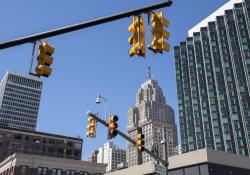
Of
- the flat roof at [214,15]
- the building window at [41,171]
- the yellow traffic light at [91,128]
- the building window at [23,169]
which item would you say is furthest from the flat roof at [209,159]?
the flat roof at [214,15]

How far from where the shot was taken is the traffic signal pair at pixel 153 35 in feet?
37.0

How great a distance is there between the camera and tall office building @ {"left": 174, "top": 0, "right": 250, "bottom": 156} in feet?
382

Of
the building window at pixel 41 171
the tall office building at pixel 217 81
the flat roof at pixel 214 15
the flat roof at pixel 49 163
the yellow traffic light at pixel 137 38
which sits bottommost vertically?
the yellow traffic light at pixel 137 38

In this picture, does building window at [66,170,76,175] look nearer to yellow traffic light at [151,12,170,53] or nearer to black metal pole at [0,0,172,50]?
black metal pole at [0,0,172,50]

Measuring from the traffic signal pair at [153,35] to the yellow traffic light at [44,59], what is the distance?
2655 millimetres

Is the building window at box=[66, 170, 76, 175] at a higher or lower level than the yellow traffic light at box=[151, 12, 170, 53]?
higher

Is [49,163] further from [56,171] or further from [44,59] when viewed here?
[44,59]

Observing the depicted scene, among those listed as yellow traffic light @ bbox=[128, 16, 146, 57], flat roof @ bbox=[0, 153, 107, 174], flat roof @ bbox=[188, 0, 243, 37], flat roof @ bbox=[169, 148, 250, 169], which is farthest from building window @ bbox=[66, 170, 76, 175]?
flat roof @ bbox=[188, 0, 243, 37]

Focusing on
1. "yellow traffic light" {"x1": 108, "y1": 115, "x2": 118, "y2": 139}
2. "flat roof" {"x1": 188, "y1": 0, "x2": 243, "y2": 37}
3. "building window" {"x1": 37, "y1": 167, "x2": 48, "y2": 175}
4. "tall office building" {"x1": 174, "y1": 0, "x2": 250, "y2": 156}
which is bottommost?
"yellow traffic light" {"x1": 108, "y1": 115, "x2": 118, "y2": 139}

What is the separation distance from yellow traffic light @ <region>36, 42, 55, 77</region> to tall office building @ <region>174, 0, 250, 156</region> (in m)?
107

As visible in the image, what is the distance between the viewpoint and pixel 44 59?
1130 centimetres

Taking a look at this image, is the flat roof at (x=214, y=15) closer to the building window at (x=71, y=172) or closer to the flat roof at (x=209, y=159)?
the building window at (x=71, y=172)

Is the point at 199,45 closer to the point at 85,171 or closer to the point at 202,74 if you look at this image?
the point at 202,74

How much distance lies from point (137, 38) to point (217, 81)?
121301 millimetres
